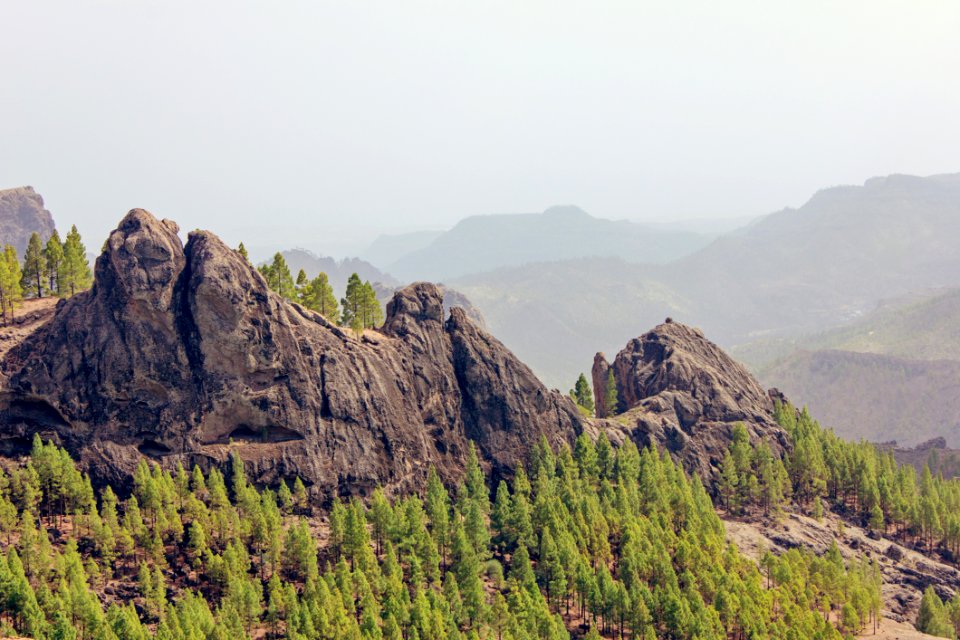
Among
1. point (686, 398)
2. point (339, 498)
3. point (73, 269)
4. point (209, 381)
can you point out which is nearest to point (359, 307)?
point (209, 381)

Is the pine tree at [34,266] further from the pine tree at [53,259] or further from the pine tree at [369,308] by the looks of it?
the pine tree at [369,308]

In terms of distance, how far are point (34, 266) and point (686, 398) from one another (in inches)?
4728

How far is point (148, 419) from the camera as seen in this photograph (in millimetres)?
124875

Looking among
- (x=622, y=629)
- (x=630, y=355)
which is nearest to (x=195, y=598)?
(x=622, y=629)

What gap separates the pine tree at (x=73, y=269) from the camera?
5827 inches

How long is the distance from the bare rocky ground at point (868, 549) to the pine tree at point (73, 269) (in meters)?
116

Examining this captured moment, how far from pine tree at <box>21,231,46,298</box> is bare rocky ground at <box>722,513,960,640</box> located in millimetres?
121864

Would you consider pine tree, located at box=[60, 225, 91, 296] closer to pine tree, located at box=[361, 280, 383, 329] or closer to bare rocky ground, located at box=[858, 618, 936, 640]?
pine tree, located at box=[361, 280, 383, 329]

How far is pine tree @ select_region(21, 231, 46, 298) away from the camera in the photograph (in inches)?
5758

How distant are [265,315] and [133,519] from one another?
34876mm

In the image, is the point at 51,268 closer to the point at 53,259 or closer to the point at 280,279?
the point at 53,259

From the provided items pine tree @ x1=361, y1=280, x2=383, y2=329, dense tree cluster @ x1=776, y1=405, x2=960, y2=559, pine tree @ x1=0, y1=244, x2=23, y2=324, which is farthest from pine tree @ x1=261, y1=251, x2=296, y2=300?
dense tree cluster @ x1=776, y1=405, x2=960, y2=559

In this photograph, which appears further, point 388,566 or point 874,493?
point 874,493

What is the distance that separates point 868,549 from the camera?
158500 mm
